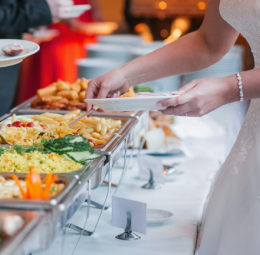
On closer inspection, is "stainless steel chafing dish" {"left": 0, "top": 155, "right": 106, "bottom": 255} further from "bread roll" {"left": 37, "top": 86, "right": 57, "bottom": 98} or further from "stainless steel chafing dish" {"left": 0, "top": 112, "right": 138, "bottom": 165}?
"bread roll" {"left": 37, "top": 86, "right": 57, "bottom": 98}

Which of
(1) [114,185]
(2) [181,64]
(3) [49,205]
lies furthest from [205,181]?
(3) [49,205]

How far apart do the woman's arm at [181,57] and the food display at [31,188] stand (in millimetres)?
581

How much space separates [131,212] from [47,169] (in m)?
0.29

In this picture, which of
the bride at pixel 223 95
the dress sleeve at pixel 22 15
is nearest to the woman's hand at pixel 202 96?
the bride at pixel 223 95

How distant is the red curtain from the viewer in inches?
168

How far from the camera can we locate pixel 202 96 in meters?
1.05

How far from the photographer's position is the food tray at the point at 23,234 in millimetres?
654

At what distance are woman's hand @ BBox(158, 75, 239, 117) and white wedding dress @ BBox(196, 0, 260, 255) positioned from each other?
9.4 inches

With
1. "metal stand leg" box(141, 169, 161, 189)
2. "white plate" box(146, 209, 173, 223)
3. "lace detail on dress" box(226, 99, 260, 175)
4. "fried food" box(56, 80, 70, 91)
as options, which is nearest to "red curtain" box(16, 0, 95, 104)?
"fried food" box(56, 80, 70, 91)

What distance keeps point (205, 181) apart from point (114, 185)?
0.38m

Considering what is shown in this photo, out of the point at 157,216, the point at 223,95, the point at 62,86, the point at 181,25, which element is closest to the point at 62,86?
the point at 62,86

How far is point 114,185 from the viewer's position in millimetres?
1696

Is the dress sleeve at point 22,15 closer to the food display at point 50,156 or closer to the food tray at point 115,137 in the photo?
the food tray at point 115,137

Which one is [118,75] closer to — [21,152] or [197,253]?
[21,152]
